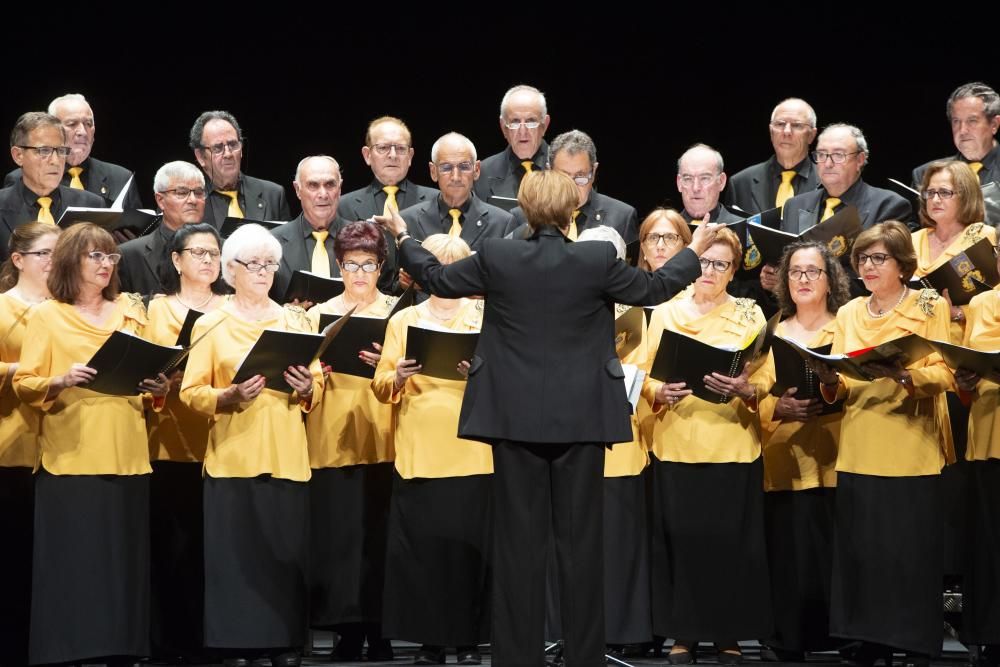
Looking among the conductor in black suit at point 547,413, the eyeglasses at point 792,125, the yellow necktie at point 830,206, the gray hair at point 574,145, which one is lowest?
the conductor in black suit at point 547,413

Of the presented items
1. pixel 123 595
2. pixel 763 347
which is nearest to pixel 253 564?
pixel 123 595

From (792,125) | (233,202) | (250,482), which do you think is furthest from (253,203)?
(792,125)

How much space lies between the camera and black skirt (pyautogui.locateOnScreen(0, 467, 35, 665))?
5043 mm

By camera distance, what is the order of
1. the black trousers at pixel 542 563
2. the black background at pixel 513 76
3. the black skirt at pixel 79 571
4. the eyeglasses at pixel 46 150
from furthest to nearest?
1. the black background at pixel 513 76
2. the eyeglasses at pixel 46 150
3. the black skirt at pixel 79 571
4. the black trousers at pixel 542 563

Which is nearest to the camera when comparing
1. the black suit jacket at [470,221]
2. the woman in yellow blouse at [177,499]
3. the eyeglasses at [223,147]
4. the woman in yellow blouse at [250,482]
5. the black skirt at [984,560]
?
the woman in yellow blouse at [250,482]

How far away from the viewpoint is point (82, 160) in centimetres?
649

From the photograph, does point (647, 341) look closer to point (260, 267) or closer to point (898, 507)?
point (898, 507)

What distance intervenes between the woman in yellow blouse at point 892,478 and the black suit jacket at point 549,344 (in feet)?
3.14

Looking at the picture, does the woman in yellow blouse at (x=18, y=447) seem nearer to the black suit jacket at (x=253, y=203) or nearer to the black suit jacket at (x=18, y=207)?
the black suit jacket at (x=18, y=207)

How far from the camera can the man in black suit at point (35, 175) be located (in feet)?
19.1

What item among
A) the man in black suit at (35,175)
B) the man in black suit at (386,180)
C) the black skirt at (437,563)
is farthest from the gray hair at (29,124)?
the black skirt at (437,563)

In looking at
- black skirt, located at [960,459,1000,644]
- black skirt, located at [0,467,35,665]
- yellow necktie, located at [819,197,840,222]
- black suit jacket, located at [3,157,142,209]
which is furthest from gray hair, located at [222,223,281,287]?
black skirt, located at [960,459,1000,644]

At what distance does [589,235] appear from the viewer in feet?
16.5

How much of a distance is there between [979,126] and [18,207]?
3899 mm
